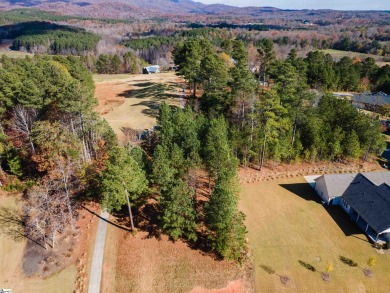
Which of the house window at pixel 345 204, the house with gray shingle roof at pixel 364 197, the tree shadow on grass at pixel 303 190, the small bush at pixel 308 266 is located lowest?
the small bush at pixel 308 266

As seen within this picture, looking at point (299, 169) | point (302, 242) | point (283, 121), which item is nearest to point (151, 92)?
point (283, 121)

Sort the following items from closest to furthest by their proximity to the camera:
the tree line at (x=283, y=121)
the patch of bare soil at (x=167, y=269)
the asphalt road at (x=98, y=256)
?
the asphalt road at (x=98, y=256), the patch of bare soil at (x=167, y=269), the tree line at (x=283, y=121)

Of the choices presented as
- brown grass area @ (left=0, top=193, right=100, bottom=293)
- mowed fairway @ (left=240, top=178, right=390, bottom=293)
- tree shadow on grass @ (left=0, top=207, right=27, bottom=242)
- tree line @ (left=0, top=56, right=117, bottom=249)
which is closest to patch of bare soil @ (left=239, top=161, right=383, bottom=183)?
mowed fairway @ (left=240, top=178, right=390, bottom=293)

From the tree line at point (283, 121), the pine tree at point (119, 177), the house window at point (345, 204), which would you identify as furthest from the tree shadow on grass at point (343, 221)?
the pine tree at point (119, 177)

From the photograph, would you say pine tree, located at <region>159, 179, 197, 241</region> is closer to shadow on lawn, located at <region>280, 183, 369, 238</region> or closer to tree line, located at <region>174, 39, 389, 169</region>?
tree line, located at <region>174, 39, 389, 169</region>

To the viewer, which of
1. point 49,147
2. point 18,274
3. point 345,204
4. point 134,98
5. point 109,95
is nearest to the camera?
point 18,274

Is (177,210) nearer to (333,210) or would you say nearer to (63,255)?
(63,255)

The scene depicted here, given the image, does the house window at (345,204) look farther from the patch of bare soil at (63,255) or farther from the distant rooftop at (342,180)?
the patch of bare soil at (63,255)
